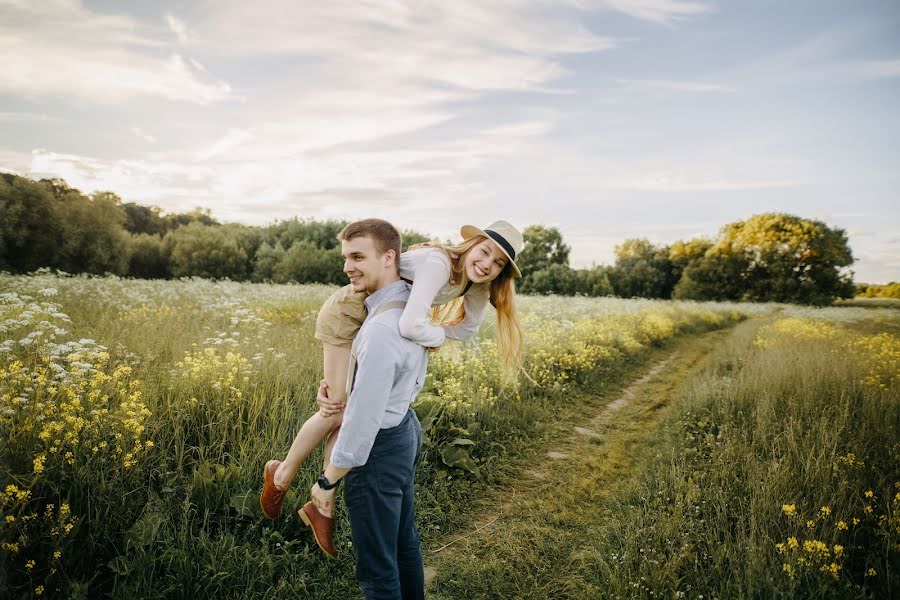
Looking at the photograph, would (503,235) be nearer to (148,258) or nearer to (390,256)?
(390,256)

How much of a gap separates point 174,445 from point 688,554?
451cm

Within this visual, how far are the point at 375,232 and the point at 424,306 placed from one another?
1.65 feet

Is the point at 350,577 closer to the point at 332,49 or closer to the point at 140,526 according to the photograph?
the point at 140,526

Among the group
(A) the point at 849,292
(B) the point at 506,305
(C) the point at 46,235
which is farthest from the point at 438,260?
(A) the point at 849,292

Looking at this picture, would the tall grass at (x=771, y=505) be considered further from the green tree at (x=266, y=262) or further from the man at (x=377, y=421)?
the green tree at (x=266, y=262)

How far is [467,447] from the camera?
17.7 ft

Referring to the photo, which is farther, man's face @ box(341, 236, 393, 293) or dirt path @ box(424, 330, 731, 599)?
dirt path @ box(424, 330, 731, 599)

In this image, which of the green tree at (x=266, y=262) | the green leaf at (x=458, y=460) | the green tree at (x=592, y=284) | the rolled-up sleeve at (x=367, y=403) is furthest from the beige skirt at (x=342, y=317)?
the green tree at (x=592, y=284)

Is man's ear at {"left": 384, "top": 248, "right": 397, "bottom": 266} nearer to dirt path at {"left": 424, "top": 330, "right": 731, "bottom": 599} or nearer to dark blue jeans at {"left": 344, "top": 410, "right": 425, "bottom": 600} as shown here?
dark blue jeans at {"left": 344, "top": 410, "right": 425, "bottom": 600}

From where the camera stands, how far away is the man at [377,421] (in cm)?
192

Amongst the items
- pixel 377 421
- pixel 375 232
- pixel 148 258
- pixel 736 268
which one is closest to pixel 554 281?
pixel 736 268

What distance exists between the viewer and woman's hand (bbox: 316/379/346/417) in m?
2.88

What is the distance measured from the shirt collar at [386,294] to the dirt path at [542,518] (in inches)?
102

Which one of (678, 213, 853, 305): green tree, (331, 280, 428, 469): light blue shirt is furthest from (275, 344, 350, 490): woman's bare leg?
(678, 213, 853, 305): green tree
